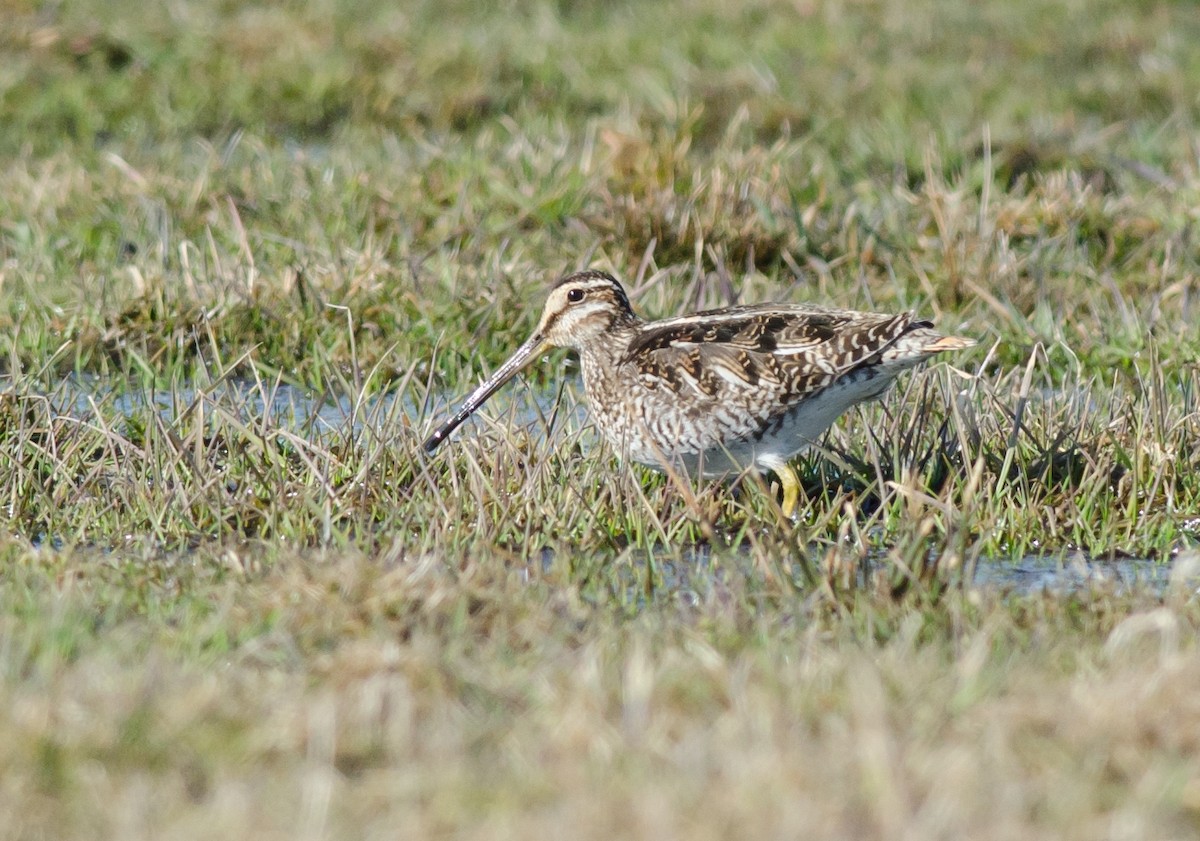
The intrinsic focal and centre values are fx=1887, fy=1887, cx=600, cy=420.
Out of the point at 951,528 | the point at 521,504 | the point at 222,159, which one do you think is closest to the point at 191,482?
the point at 521,504

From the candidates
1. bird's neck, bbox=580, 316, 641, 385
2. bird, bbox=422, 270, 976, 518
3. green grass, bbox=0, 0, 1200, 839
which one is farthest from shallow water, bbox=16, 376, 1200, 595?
bird, bbox=422, 270, 976, 518

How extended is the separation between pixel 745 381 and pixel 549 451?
0.54 meters

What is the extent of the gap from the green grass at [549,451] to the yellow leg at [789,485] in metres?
0.08

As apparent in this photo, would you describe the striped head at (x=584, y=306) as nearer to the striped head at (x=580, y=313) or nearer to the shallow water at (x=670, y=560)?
the striped head at (x=580, y=313)

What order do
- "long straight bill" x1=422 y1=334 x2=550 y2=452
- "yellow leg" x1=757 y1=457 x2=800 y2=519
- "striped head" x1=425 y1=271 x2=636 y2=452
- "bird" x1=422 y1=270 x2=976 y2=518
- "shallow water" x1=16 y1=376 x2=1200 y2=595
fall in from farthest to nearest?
"striped head" x1=425 y1=271 x2=636 y2=452 < "long straight bill" x1=422 y1=334 x2=550 y2=452 < "yellow leg" x1=757 y1=457 x2=800 y2=519 < "bird" x1=422 y1=270 x2=976 y2=518 < "shallow water" x1=16 y1=376 x2=1200 y2=595

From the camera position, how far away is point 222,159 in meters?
8.23

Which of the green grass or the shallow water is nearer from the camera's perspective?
the green grass

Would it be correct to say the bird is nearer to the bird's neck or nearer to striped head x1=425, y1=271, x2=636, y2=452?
the bird's neck

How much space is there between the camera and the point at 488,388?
5477 mm

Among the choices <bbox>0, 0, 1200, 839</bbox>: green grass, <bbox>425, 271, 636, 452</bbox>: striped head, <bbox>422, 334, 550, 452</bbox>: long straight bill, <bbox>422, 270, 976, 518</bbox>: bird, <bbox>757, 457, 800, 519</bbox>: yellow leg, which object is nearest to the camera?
<bbox>0, 0, 1200, 839</bbox>: green grass

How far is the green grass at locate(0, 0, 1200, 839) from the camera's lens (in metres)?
2.96

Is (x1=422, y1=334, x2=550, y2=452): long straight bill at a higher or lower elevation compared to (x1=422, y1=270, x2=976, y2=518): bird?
lower

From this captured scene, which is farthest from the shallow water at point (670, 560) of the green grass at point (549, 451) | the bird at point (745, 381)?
the bird at point (745, 381)

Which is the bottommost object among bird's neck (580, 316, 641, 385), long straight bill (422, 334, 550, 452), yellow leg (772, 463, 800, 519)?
yellow leg (772, 463, 800, 519)
